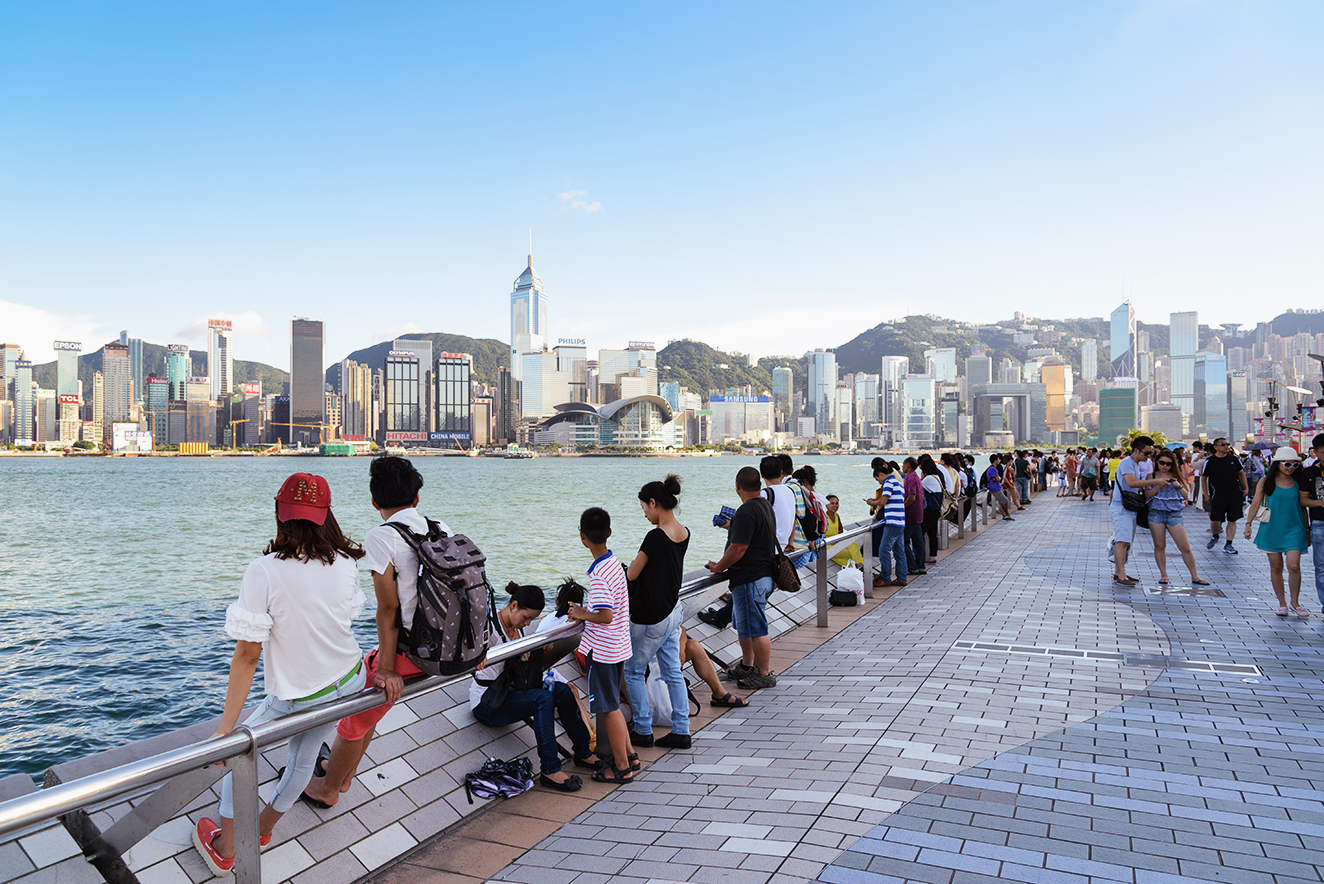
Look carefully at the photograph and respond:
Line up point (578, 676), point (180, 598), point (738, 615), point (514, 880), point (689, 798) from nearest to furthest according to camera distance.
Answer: point (514, 880) → point (689, 798) → point (578, 676) → point (738, 615) → point (180, 598)

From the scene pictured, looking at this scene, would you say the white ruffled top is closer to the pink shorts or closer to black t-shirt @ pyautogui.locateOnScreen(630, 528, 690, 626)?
the pink shorts

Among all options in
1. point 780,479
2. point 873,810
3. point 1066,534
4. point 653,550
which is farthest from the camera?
point 1066,534

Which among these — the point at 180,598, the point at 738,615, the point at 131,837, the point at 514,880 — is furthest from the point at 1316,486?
the point at 180,598

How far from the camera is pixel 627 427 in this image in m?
165

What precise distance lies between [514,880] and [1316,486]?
809 cm

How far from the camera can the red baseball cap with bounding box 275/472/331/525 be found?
9.61ft

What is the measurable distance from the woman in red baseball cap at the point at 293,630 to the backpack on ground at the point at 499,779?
1.03m

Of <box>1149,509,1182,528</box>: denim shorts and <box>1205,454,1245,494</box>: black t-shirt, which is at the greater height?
<box>1205,454,1245,494</box>: black t-shirt

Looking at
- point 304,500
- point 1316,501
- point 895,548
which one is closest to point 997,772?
point 304,500

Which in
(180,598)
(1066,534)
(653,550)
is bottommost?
(180,598)

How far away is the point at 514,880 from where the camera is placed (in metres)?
3.18

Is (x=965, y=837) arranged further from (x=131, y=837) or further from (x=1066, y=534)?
(x=1066, y=534)

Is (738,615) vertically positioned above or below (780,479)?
below

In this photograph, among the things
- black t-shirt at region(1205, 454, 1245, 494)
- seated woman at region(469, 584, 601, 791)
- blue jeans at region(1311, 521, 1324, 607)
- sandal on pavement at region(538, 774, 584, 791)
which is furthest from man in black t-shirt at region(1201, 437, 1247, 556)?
sandal on pavement at region(538, 774, 584, 791)
